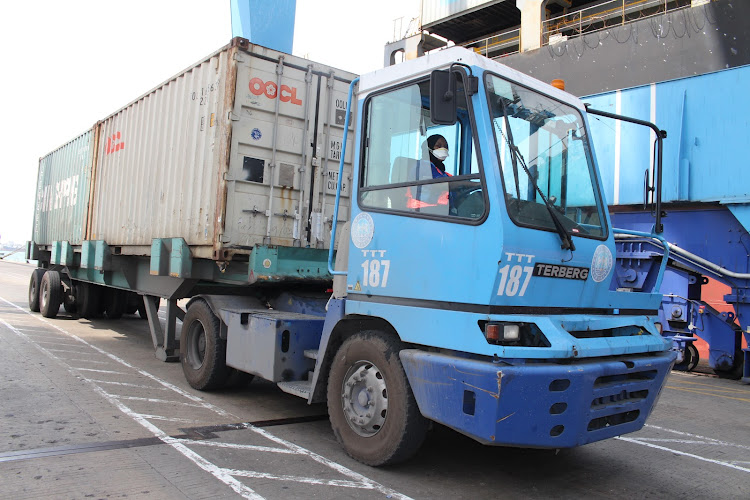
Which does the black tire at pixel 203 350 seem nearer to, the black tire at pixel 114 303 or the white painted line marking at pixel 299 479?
the white painted line marking at pixel 299 479

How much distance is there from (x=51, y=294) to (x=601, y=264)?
12.1m

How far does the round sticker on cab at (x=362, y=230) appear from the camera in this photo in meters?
4.32

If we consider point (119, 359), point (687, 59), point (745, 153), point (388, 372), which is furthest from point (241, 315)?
point (687, 59)

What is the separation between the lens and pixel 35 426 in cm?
491

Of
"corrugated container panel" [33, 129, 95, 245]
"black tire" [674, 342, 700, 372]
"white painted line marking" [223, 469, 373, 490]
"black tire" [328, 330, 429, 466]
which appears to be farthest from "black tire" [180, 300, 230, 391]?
"black tire" [674, 342, 700, 372]

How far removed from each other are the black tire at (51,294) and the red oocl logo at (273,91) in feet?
28.9

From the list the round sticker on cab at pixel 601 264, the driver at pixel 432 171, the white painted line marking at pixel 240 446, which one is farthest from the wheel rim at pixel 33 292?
the round sticker on cab at pixel 601 264

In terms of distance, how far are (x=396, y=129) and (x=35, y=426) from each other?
3.89m

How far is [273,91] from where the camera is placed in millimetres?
A: 6367

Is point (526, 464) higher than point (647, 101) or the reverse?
the reverse

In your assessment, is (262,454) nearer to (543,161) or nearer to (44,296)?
(543,161)

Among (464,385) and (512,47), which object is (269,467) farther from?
(512,47)

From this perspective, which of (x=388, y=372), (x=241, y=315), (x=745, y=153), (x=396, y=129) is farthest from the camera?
(x=745, y=153)

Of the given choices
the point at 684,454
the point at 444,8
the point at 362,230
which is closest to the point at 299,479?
the point at 362,230
